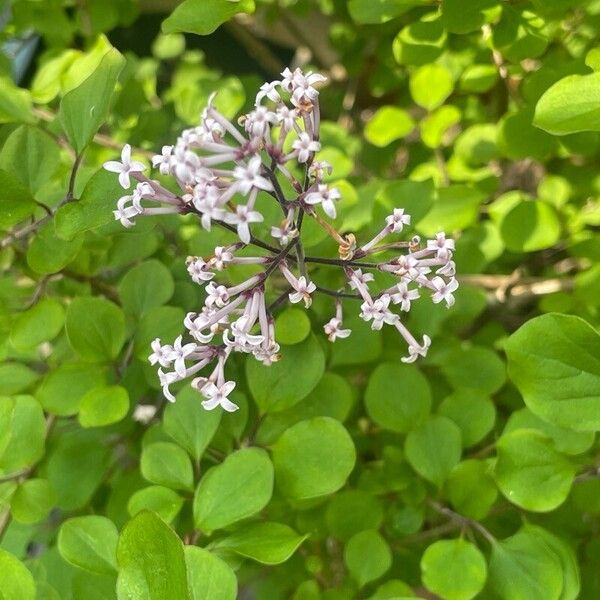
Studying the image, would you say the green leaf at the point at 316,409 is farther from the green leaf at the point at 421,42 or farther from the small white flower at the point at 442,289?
the green leaf at the point at 421,42

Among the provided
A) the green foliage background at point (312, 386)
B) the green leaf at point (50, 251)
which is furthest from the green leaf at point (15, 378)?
the green leaf at point (50, 251)

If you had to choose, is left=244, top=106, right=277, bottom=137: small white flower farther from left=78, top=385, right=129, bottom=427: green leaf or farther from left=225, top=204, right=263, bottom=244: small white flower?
left=78, top=385, right=129, bottom=427: green leaf

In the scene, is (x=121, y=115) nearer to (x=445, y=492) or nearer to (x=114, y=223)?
(x=114, y=223)

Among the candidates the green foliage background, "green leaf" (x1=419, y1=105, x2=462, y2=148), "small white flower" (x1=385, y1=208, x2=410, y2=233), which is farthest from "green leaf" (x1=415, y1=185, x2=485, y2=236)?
"small white flower" (x1=385, y1=208, x2=410, y2=233)

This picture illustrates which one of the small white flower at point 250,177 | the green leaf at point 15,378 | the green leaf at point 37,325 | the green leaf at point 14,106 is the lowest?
the green leaf at point 15,378

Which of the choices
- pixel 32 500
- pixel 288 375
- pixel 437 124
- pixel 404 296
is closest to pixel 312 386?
pixel 288 375

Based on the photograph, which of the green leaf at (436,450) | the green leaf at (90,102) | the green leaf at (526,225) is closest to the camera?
the green leaf at (90,102)

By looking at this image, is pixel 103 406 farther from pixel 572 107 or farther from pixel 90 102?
pixel 572 107
